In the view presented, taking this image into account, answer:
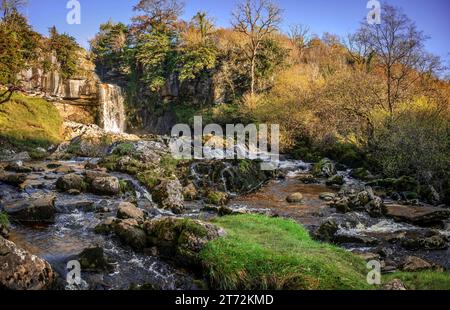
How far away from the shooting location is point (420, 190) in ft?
58.3

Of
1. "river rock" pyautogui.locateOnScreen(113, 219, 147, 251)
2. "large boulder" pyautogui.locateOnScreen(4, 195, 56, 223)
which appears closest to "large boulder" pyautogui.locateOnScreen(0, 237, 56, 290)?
"river rock" pyautogui.locateOnScreen(113, 219, 147, 251)

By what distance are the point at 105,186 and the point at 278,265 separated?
31.7ft

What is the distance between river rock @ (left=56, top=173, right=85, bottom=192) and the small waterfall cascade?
915 inches

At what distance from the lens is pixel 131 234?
9.36 metres

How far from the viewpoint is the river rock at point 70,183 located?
14719 mm

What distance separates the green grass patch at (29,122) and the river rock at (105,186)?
15633 millimetres

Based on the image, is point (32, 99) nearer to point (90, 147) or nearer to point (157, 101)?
point (90, 147)

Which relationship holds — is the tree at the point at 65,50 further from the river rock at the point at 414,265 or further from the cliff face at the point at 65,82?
the river rock at the point at 414,265

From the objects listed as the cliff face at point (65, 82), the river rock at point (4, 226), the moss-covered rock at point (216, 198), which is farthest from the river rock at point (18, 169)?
the cliff face at point (65, 82)

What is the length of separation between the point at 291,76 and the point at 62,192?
25.5 meters

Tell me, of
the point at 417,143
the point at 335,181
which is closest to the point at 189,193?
the point at 335,181

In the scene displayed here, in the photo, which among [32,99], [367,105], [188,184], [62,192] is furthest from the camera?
[32,99]

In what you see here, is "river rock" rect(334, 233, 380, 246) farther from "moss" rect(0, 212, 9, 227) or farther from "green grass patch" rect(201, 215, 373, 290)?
"moss" rect(0, 212, 9, 227)
